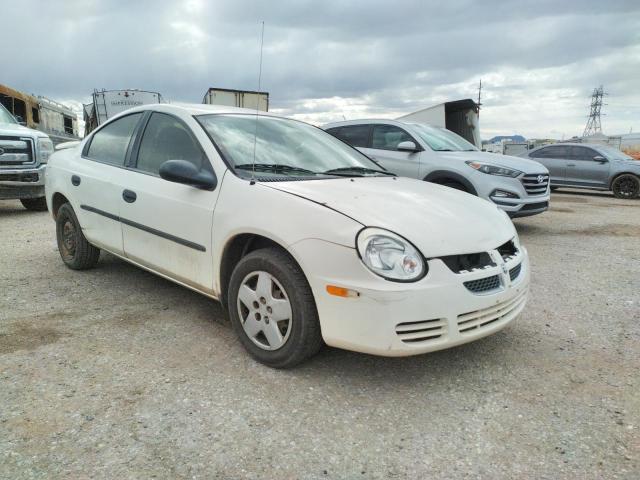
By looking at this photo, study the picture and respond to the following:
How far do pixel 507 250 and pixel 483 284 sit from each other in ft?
1.62

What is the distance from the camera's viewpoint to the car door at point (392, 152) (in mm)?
7328

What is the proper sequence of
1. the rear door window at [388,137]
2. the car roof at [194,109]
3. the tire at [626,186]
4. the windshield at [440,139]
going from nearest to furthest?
the car roof at [194,109] < the windshield at [440,139] < the rear door window at [388,137] < the tire at [626,186]

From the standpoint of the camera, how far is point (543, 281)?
4805mm

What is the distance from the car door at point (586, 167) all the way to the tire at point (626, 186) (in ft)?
1.02

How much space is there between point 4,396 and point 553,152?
565 inches

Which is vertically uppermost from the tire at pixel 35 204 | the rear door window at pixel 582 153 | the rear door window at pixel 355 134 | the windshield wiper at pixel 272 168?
the rear door window at pixel 355 134

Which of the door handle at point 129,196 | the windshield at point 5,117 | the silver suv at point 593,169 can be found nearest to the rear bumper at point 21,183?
the windshield at point 5,117

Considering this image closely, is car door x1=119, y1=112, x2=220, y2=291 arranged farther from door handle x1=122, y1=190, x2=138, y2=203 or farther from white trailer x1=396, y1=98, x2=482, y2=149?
white trailer x1=396, y1=98, x2=482, y2=149

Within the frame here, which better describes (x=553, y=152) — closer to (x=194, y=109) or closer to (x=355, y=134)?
(x=355, y=134)

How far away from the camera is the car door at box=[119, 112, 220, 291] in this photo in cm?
318

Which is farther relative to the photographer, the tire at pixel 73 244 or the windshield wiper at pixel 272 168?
the tire at pixel 73 244

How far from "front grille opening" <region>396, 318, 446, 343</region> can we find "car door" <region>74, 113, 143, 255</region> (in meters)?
2.48

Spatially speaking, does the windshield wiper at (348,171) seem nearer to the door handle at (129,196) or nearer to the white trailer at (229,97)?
the door handle at (129,196)

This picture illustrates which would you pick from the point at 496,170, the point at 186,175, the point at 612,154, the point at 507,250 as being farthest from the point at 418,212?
the point at 612,154
